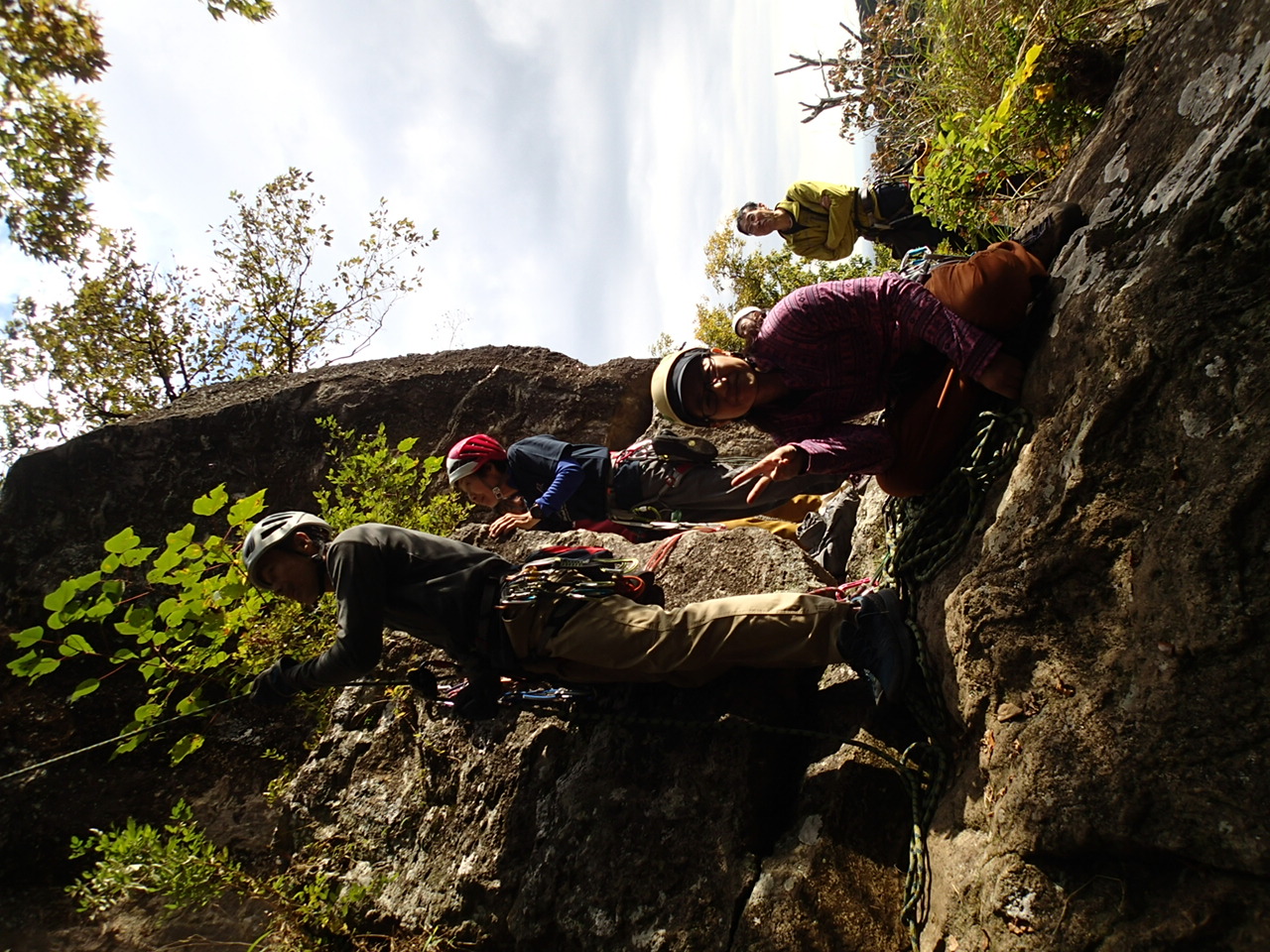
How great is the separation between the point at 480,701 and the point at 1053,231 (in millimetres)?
3275

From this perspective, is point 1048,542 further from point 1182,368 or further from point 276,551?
point 276,551

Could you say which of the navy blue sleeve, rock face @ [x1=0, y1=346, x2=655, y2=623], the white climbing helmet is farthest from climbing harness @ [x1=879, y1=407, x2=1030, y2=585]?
rock face @ [x1=0, y1=346, x2=655, y2=623]

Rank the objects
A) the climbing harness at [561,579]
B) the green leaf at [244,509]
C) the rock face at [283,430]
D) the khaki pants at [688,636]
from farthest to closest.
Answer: the rock face at [283,430] → the green leaf at [244,509] → the climbing harness at [561,579] → the khaki pants at [688,636]

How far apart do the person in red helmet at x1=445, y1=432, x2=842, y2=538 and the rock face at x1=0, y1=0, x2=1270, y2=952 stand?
75 centimetres

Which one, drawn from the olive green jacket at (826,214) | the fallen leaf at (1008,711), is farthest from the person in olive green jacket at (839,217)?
the fallen leaf at (1008,711)

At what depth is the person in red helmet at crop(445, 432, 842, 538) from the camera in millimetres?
5055

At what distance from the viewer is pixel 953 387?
306cm

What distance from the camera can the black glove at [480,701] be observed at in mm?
3610

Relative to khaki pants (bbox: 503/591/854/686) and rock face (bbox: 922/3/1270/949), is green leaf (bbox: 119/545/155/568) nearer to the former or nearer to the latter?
khaki pants (bbox: 503/591/854/686)

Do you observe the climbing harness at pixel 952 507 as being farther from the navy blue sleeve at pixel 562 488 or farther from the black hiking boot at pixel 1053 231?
the navy blue sleeve at pixel 562 488

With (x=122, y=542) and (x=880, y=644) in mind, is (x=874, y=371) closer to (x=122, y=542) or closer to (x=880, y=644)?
(x=880, y=644)

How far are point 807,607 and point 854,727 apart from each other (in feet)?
1.91

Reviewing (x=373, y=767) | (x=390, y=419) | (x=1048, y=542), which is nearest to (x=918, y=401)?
(x=1048, y=542)

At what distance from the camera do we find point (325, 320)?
1427 cm
